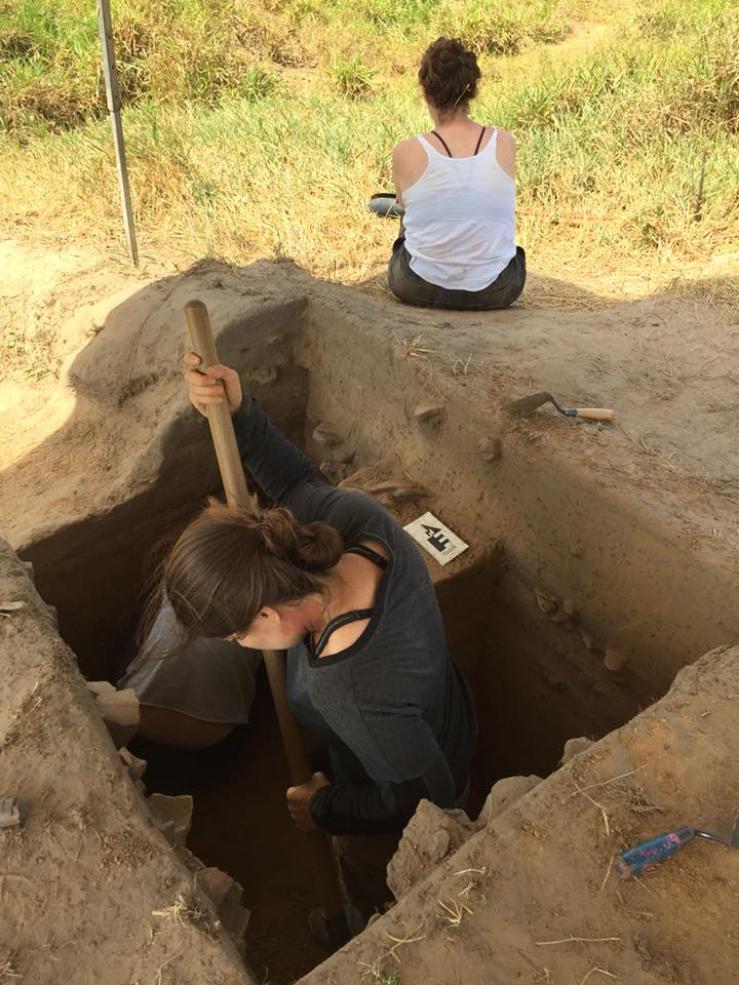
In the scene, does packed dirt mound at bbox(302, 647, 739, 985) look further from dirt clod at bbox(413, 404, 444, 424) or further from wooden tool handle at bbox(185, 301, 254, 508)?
dirt clod at bbox(413, 404, 444, 424)

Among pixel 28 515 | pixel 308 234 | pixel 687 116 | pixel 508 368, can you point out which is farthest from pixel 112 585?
pixel 687 116

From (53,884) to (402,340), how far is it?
2303mm

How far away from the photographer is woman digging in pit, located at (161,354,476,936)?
1.51 m

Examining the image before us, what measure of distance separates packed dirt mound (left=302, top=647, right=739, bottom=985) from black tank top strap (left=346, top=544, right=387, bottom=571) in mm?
528

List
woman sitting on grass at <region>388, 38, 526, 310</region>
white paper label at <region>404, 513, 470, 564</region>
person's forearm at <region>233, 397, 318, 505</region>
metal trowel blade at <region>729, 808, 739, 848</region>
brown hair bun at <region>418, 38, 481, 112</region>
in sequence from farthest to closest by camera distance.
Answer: woman sitting on grass at <region>388, 38, 526, 310</region> < brown hair bun at <region>418, 38, 481, 112</region> < white paper label at <region>404, 513, 470, 564</region> < person's forearm at <region>233, 397, 318, 505</region> < metal trowel blade at <region>729, 808, 739, 848</region>

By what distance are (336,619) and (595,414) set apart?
1581 mm

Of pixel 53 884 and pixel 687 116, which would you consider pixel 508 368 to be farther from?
pixel 687 116

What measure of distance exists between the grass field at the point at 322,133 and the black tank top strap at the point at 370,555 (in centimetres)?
330

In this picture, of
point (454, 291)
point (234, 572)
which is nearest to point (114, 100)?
point (454, 291)

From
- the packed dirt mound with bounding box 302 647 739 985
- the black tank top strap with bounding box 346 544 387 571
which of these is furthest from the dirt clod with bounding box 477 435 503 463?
the packed dirt mound with bounding box 302 647 739 985

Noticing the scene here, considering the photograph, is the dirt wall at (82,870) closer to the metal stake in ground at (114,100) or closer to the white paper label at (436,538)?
the white paper label at (436,538)

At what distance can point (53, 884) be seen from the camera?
53.9 inches

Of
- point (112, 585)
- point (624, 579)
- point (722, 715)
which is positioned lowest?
point (112, 585)

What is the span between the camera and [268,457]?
2076 mm
